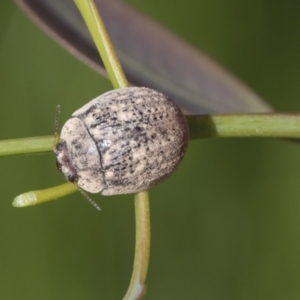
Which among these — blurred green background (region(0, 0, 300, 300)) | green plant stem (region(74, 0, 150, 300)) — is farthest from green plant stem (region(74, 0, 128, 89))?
blurred green background (region(0, 0, 300, 300))

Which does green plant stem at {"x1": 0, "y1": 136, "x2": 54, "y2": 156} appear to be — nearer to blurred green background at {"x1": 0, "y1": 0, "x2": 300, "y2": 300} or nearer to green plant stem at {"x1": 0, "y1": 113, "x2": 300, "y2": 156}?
green plant stem at {"x1": 0, "y1": 113, "x2": 300, "y2": 156}

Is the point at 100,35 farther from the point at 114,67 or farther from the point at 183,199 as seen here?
the point at 183,199

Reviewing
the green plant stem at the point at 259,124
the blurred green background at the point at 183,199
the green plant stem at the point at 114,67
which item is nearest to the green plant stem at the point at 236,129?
the green plant stem at the point at 259,124

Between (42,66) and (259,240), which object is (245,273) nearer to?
(259,240)

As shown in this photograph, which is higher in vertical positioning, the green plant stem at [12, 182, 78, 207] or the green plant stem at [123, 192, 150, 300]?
the green plant stem at [12, 182, 78, 207]

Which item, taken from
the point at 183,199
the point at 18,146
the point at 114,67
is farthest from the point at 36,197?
the point at 183,199
